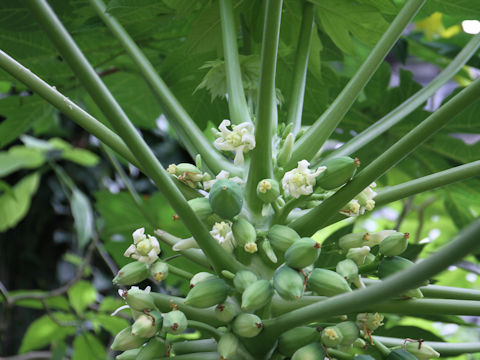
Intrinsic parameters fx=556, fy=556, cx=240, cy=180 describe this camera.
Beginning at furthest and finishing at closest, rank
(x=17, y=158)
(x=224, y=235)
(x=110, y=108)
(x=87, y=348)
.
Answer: (x=17, y=158) → (x=87, y=348) → (x=224, y=235) → (x=110, y=108)

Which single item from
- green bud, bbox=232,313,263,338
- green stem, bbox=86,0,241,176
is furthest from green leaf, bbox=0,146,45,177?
green bud, bbox=232,313,263,338

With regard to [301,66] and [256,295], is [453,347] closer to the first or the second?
[256,295]

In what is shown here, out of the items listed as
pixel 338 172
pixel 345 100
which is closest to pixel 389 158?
pixel 338 172

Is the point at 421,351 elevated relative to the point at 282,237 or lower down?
lower down

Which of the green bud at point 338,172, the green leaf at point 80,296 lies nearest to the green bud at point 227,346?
the green bud at point 338,172

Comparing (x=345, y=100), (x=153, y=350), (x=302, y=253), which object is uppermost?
(x=345, y=100)

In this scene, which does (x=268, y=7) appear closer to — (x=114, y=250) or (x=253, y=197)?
(x=253, y=197)

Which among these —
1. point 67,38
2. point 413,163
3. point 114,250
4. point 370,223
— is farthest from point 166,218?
point 370,223

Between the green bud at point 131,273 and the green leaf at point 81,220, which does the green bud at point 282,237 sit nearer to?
the green bud at point 131,273

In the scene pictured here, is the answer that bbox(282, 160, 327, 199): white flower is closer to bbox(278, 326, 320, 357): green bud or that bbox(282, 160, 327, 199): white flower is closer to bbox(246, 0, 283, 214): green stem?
bbox(246, 0, 283, 214): green stem
